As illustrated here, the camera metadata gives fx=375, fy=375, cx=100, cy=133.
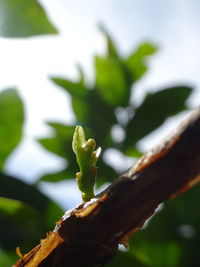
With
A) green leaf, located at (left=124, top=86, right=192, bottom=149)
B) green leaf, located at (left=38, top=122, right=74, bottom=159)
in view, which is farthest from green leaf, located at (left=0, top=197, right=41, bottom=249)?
green leaf, located at (left=124, top=86, right=192, bottom=149)

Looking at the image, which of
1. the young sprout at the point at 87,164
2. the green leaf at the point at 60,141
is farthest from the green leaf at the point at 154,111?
the young sprout at the point at 87,164

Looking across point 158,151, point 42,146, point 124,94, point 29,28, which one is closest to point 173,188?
point 158,151

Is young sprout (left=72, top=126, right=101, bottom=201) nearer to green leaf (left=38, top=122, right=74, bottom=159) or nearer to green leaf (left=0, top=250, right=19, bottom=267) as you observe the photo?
green leaf (left=0, top=250, right=19, bottom=267)

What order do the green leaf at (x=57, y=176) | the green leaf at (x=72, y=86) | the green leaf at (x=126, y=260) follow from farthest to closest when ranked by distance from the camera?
the green leaf at (x=72, y=86)
the green leaf at (x=57, y=176)
the green leaf at (x=126, y=260)

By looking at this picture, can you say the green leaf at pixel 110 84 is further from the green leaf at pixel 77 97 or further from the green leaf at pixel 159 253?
the green leaf at pixel 159 253

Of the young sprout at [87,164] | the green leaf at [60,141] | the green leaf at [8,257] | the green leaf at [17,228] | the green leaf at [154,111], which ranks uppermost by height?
the young sprout at [87,164]
